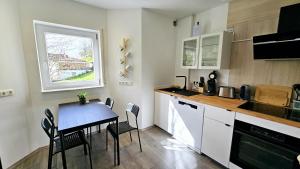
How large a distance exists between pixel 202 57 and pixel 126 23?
1.51 metres

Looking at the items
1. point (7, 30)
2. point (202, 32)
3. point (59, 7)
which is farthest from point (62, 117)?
point (202, 32)

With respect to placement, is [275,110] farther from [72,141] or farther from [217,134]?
[72,141]

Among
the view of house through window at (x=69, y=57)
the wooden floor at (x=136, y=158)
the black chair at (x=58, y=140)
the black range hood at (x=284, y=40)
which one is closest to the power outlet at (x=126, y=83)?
the view of house through window at (x=69, y=57)

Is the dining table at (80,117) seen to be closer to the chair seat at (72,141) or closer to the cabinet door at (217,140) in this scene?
the chair seat at (72,141)

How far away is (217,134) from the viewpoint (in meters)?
1.76

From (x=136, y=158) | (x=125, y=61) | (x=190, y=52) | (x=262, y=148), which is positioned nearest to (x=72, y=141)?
(x=136, y=158)

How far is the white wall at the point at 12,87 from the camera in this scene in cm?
162

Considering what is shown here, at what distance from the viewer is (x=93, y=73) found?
260 cm

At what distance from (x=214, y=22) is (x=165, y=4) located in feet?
2.97

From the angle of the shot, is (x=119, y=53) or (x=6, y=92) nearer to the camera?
(x=6, y=92)

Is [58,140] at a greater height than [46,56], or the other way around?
[46,56]

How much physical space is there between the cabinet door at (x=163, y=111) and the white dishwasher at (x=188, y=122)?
0.13 metres

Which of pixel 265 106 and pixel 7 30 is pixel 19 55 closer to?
pixel 7 30

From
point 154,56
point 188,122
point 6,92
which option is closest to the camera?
point 6,92
